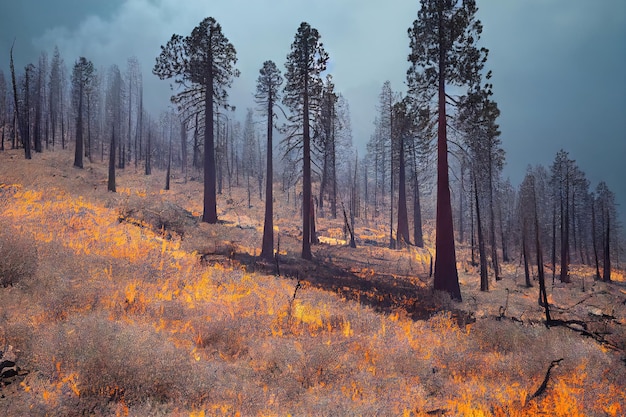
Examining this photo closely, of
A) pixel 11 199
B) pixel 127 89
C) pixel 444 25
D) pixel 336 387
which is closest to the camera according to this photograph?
pixel 336 387

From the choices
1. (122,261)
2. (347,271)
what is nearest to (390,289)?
(347,271)

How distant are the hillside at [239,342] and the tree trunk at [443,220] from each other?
123 cm

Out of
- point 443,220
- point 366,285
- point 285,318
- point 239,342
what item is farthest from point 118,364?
point 443,220

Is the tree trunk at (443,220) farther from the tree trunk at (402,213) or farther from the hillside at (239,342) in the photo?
the tree trunk at (402,213)

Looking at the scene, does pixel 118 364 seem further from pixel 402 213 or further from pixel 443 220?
pixel 402 213

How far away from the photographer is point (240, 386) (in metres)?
4.71

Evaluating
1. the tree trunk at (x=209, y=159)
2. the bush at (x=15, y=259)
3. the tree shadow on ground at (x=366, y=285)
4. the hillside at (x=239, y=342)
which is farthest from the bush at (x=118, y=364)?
the tree trunk at (x=209, y=159)

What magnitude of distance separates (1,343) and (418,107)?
14.9 meters

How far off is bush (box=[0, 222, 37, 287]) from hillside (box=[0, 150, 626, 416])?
0.03 m

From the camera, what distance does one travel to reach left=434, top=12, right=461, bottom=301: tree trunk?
13.3 metres

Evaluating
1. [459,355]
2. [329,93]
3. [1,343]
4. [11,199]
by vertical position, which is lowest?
[459,355]

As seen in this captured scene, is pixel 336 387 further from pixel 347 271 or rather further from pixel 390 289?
pixel 347 271

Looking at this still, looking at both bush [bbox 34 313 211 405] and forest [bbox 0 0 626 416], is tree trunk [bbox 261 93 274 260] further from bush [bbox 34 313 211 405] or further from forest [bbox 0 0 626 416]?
bush [bbox 34 313 211 405]

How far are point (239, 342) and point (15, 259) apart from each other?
4.53 meters
